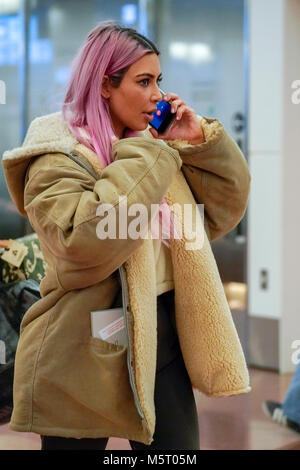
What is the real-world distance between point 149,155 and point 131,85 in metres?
0.23

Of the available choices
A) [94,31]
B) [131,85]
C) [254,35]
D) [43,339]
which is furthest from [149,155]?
[254,35]

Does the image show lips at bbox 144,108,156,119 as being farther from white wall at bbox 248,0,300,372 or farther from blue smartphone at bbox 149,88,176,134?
white wall at bbox 248,0,300,372

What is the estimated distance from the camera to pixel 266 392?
475cm

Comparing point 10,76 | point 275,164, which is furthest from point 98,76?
point 10,76

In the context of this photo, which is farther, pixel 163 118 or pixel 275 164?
pixel 275 164

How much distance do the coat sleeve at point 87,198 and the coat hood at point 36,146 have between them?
0.03m

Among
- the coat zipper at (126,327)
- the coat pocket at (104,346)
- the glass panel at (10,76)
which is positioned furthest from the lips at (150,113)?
the glass panel at (10,76)

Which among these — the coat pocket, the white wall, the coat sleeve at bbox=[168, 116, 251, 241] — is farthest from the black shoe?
the coat pocket

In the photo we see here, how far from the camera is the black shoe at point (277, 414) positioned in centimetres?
398

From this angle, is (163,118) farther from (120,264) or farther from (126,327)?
(126,327)

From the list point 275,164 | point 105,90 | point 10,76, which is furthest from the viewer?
point 10,76

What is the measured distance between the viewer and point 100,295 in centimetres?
183

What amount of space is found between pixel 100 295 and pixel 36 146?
39 cm

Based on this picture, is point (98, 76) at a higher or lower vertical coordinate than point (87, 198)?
higher
